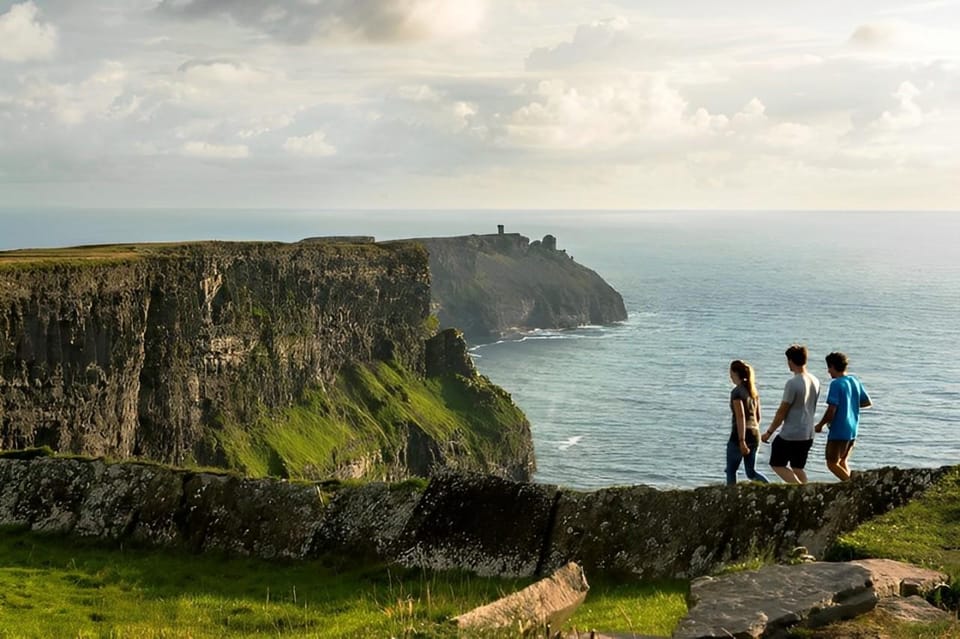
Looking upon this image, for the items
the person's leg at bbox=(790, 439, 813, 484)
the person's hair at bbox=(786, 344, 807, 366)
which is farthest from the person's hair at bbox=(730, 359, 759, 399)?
the person's leg at bbox=(790, 439, 813, 484)

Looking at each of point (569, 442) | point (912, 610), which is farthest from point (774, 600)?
point (569, 442)

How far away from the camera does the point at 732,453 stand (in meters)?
18.5

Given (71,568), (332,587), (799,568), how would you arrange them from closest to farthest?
(799,568), (332,587), (71,568)

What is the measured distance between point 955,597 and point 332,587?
8.52m

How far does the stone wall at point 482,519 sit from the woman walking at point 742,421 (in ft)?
12.7

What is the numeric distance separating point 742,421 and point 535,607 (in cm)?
1016

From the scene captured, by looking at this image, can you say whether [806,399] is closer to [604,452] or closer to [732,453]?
[732,453]

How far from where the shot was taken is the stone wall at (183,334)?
7125cm

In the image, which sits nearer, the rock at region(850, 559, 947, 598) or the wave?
the rock at region(850, 559, 947, 598)

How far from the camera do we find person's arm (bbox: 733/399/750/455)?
1825 centimetres

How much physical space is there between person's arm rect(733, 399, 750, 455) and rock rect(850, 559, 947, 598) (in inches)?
302

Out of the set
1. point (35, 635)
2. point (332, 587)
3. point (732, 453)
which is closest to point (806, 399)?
point (732, 453)

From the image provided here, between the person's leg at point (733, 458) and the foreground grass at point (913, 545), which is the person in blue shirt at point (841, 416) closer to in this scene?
the person's leg at point (733, 458)

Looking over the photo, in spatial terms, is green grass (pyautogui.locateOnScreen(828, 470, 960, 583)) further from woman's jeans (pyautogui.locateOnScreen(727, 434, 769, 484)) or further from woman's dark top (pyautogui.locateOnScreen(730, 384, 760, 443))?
woman's dark top (pyautogui.locateOnScreen(730, 384, 760, 443))
